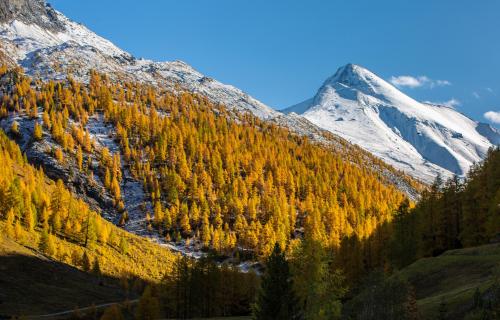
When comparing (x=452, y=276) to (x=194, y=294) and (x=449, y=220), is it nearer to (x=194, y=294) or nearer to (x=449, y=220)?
(x=449, y=220)

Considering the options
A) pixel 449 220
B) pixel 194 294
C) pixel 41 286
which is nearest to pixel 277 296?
pixel 194 294

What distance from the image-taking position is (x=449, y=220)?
73.5m

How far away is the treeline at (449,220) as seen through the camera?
217 ft

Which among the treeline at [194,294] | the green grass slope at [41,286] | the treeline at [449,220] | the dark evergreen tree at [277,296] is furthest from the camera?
the green grass slope at [41,286]

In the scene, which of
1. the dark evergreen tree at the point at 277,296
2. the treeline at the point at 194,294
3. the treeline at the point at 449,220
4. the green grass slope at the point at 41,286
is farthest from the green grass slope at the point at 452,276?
the green grass slope at the point at 41,286

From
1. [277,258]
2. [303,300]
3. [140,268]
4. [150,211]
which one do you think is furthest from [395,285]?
[150,211]

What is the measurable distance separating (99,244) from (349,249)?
7039 cm

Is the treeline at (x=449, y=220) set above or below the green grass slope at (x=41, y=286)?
above

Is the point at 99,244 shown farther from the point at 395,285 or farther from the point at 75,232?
the point at 395,285

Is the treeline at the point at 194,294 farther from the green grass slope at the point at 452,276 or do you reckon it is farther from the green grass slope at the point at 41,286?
the green grass slope at the point at 452,276

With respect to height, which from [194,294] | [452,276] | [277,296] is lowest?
[277,296]

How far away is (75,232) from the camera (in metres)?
120

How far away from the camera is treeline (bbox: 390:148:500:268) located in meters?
66.2

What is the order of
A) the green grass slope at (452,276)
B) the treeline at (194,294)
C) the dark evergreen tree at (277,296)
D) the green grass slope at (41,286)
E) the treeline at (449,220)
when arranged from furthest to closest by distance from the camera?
the green grass slope at (41,286) < the treeline at (194,294) < the treeline at (449,220) < the dark evergreen tree at (277,296) < the green grass slope at (452,276)
